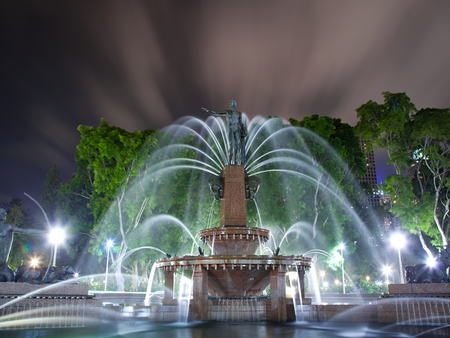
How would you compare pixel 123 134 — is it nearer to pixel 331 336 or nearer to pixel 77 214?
pixel 77 214

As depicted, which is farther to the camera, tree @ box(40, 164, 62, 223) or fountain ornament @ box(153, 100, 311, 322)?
tree @ box(40, 164, 62, 223)

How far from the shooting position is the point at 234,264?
1271cm

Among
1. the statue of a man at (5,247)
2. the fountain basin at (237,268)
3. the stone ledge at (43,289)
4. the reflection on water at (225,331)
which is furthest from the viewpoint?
the fountain basin at (237,268)

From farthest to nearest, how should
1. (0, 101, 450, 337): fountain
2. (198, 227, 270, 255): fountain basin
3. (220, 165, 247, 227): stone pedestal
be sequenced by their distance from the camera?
(220, 165, 247, 227): stone pedestal < (198, 227, 270, 255): fountain basin < (0, 101, 450, 337): fountain

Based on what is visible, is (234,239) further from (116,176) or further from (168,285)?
(116,176)

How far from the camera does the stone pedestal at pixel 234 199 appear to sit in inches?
706

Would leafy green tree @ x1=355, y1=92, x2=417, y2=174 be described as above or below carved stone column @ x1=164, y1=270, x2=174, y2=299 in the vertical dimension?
above

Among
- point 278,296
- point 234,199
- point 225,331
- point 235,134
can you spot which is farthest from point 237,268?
point 235,134

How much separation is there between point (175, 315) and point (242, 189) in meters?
7.38

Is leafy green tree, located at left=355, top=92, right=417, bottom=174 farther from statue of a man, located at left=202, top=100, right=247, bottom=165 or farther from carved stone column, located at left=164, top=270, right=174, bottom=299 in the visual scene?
carved stone column, located at left=164, top=270, right=174, bottom=299

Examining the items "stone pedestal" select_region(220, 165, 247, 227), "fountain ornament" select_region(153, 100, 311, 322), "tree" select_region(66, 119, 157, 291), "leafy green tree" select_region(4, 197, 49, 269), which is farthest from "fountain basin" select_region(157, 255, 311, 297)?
"leafy green tree" select_region(4, 197, 49, 269)

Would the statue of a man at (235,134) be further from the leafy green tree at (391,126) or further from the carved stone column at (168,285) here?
the leafy green tree at (391,126)

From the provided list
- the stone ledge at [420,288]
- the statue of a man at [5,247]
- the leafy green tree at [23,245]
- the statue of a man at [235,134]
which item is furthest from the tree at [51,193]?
the stone ledge at [420,288]

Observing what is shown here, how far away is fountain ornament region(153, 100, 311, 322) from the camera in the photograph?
1282 cm
